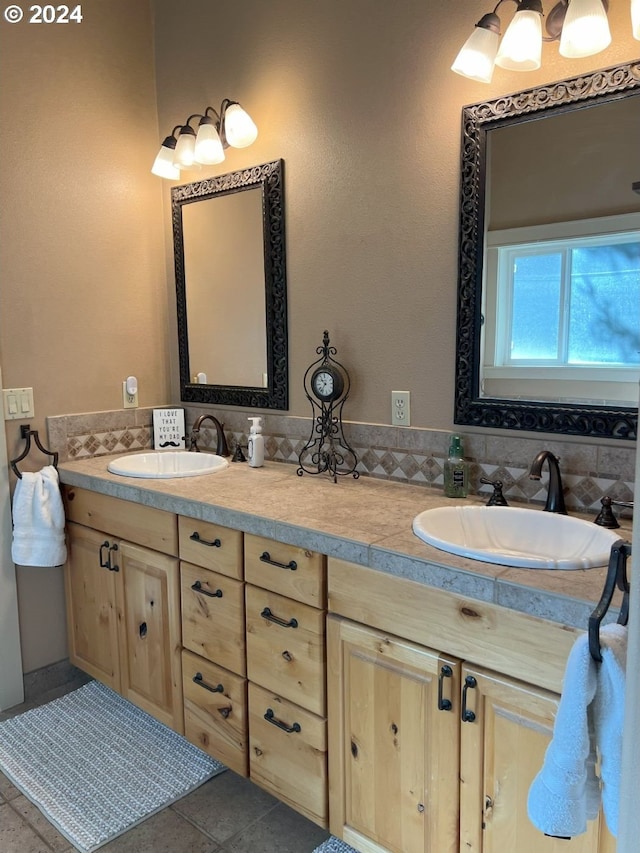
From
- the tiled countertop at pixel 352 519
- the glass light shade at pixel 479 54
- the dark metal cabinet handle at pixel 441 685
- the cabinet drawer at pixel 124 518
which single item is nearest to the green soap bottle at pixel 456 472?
the tiled countertop at pixel 352 519

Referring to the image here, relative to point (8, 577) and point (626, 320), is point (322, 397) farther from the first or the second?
point (8, 577)

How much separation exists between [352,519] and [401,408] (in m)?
0.54

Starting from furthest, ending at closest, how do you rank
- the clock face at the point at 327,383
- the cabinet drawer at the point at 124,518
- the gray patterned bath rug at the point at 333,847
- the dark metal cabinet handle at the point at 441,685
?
the clock face at the point at 327,383
the cabinet drawer at the point at 124,518
the gray patterned bath rug at the point at 333,847
the dark metal cabinet handle at the point at 441,685

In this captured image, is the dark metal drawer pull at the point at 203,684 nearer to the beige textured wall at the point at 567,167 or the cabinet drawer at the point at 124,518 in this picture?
the cabinet drawer at the point at 124,518

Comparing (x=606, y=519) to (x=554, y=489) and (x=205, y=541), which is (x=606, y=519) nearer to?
(x=554, y=489)

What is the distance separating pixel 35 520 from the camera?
7.62ft

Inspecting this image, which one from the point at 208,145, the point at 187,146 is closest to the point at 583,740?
the point at 208,145

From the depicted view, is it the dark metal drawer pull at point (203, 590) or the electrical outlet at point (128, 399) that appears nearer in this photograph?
the dark metal drawer pull at point (203, 590)

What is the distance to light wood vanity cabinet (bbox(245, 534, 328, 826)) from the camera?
1630 millimetres

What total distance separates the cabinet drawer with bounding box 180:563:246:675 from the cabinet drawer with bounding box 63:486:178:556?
0.12 meters

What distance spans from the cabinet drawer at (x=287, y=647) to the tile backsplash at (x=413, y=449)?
62 centimetres

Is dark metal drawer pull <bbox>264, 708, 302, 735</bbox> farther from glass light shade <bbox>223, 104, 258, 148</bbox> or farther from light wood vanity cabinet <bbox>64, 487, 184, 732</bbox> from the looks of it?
glass light shade <bbox>223, 104, 258, 148</bbox>

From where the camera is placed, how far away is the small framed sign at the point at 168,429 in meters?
2.74

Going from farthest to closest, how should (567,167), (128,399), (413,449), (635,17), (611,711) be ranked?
(128,399) < (413,449) < (567,167) < (635,17) < (611,711)
